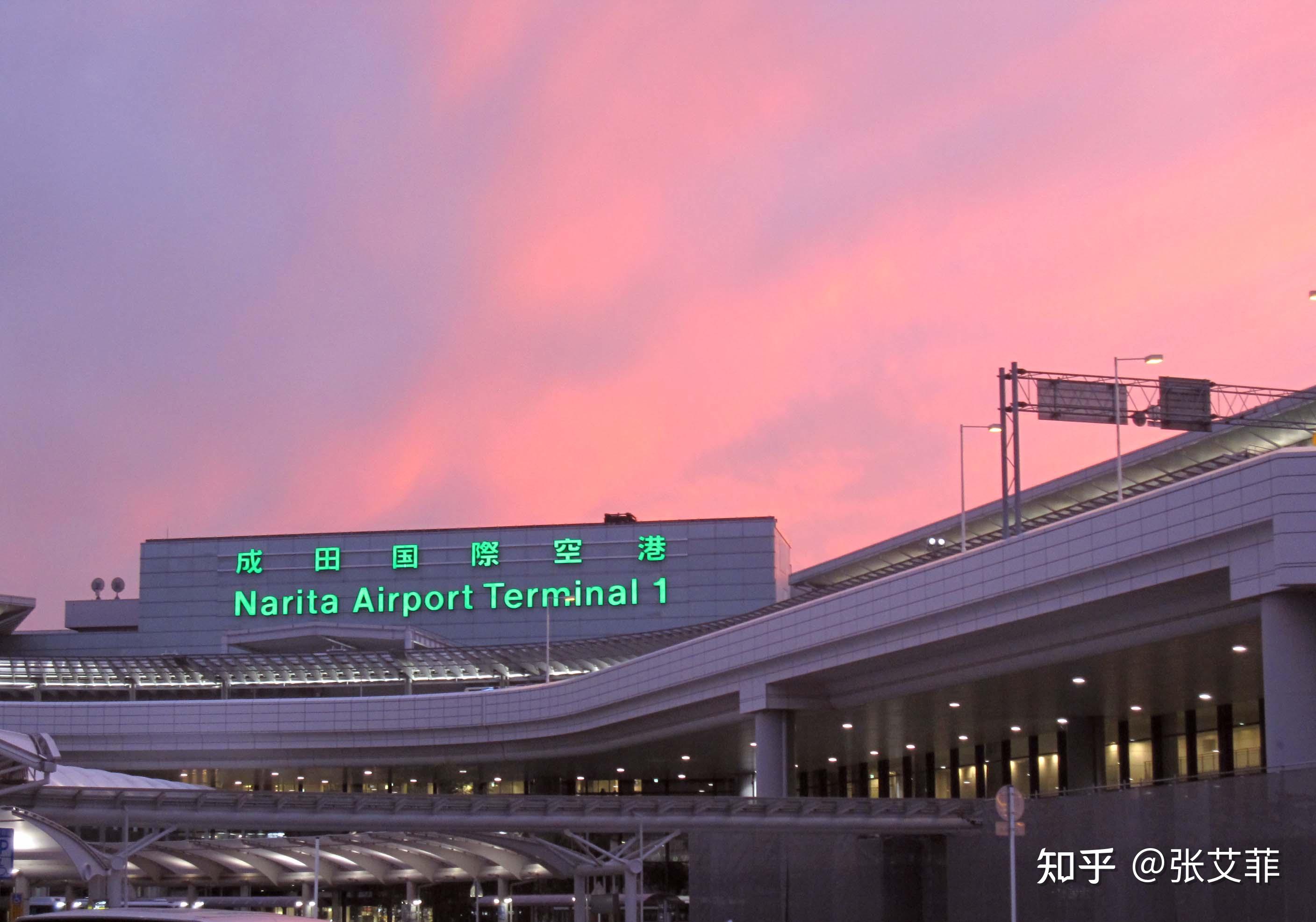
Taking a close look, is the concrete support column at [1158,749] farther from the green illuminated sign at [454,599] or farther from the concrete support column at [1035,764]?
the green illuminated sign at [454,599]

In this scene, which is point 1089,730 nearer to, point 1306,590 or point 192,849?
A: point 1306,590

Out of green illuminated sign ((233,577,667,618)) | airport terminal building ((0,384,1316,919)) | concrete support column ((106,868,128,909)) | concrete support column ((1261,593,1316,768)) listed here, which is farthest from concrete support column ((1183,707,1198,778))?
green illuminated sign ((233,577,667,618))

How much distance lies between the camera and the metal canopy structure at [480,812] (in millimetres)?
43500

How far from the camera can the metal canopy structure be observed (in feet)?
143

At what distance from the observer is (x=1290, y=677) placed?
36.2m

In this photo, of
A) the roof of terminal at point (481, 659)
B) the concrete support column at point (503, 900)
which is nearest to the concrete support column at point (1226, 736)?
the roof of terminal at point (481, 659)

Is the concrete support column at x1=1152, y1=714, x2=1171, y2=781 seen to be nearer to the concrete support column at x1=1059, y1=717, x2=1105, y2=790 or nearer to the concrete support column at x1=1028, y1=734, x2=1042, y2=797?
the concrete support column at x1=1059, y1=717, x2=1105, y2=790

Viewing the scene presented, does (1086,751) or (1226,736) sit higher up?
(1226,736)

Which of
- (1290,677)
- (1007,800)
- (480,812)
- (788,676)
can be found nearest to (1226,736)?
(788,676)

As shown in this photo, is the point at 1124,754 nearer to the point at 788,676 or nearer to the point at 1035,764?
the point at 1035,764

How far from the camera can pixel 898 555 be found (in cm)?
9550

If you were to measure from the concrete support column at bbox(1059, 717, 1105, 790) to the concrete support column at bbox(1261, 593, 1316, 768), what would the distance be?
87.2 feet

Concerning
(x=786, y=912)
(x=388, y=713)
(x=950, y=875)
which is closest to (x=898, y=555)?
(x=388, y=713)

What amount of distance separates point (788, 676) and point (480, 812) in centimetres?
1551
